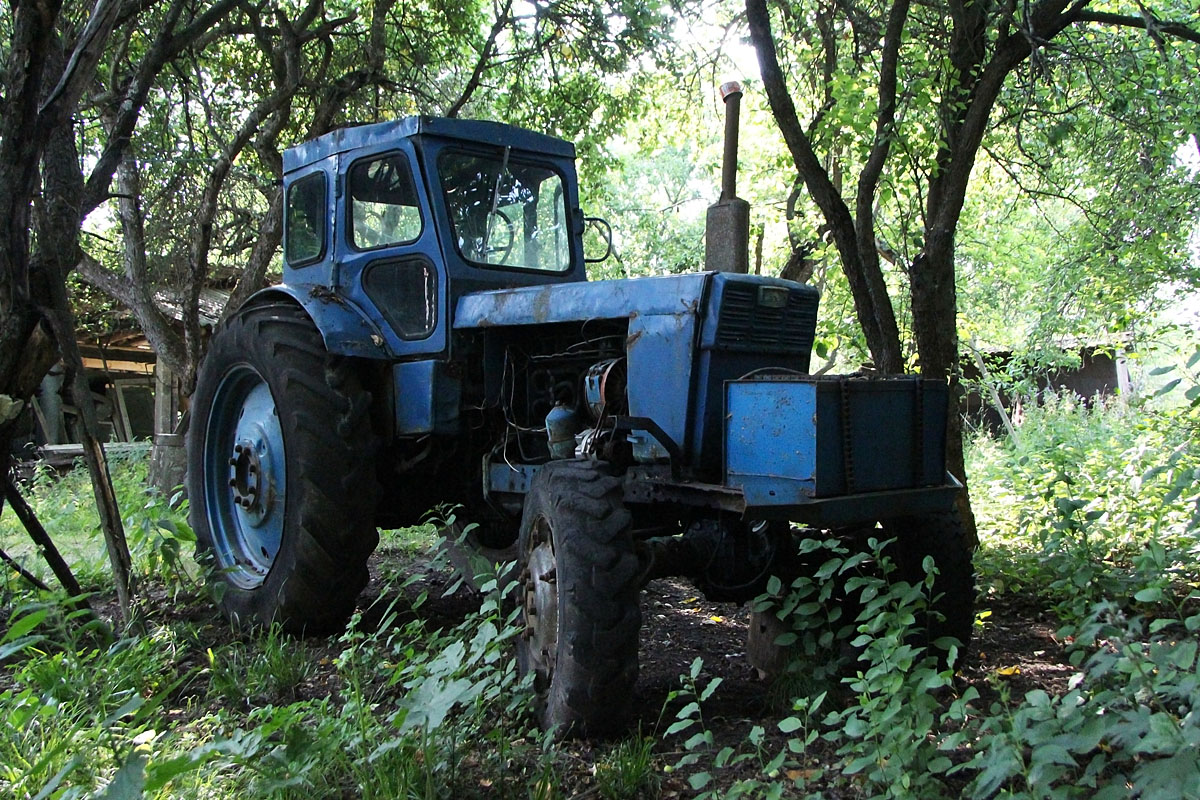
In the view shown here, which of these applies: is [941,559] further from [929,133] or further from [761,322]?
[929,133]

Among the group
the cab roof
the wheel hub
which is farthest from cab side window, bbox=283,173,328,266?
the wheel hub

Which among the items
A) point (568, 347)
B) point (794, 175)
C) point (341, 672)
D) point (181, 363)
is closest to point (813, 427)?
point (568, 347)

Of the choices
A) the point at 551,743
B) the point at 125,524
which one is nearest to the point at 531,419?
the point at 551,743

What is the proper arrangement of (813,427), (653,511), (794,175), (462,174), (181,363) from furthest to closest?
1. (181,363)
2. (794,175)
3. (462,174)
4. (653,511)
5. (813,427)

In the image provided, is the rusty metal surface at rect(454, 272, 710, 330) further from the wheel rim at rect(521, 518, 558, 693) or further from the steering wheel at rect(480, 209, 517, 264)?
the wheel rim at rect(521, 518, 558, 693)

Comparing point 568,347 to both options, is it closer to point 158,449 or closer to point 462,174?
point 462,174

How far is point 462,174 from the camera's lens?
491 cm

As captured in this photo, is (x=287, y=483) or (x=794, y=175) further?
(x=794, y=175)

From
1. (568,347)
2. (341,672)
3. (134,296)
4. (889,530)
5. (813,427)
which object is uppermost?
(134,296)

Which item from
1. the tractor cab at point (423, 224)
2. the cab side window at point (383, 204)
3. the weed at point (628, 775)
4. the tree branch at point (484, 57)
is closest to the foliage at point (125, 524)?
the tractor cab at point (423, 224)

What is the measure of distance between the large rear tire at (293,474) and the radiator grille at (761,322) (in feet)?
5.99

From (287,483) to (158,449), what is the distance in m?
4.75

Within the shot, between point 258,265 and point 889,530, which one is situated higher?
point 258,265

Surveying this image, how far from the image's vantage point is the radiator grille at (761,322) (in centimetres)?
381
